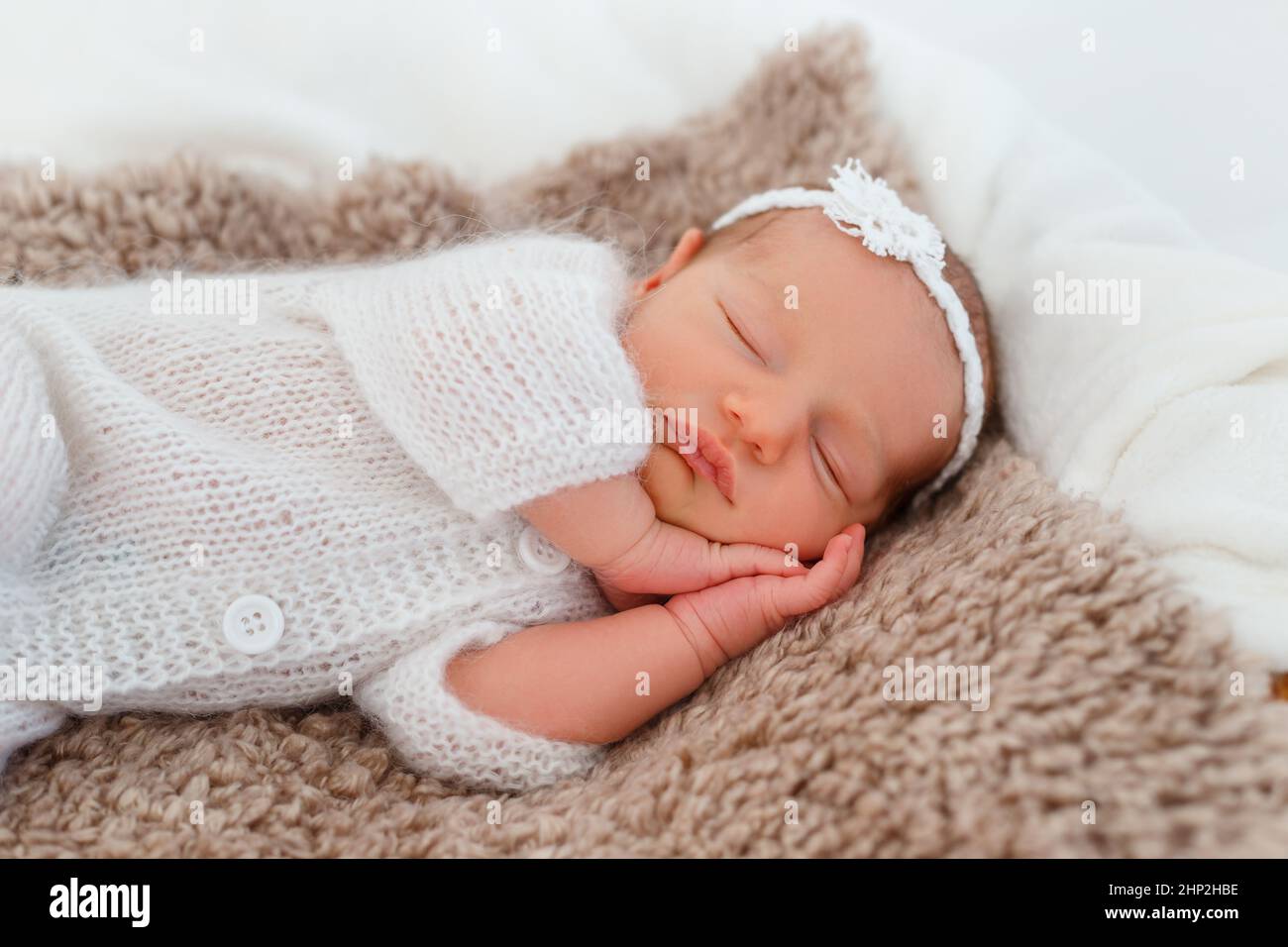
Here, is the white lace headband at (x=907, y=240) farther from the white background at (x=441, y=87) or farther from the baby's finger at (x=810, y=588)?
the white background at (x=441, y=87)

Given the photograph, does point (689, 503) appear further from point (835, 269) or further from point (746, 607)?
point (835, 269)

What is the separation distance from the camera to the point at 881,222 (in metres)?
1.57

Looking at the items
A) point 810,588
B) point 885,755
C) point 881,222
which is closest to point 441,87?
point 881,222

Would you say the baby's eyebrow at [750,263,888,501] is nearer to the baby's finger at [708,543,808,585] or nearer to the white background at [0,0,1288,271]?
the baby's finger at [708,543,808,585]

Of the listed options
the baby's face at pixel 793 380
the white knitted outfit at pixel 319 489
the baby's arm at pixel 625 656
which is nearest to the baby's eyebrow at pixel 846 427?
the baby's face at pixel 793 380

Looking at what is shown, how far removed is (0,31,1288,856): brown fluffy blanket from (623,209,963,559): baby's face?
0.44 ft

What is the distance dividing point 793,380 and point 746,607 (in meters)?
0.32

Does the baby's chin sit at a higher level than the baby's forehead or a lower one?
lower

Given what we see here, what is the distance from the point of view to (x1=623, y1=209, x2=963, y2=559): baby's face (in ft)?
4.63

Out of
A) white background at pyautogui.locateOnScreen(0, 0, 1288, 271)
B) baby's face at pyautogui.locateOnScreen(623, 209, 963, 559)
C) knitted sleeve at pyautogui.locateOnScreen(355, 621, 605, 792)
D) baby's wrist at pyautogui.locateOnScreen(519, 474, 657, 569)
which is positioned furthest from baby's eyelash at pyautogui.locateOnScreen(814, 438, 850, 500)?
white background at pyautogui.locateOnScreen(0, 0, 1288, 271)

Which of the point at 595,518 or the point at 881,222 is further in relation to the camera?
the point at 881,222

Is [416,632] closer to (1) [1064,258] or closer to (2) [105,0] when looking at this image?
(1) [1064,258]

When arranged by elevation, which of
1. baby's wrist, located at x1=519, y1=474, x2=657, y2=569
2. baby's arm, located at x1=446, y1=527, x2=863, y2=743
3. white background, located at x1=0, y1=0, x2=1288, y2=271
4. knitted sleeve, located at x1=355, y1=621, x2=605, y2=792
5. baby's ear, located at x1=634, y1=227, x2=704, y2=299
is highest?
white background, located at x1=0, y1=0, x2=1288, y2=271
